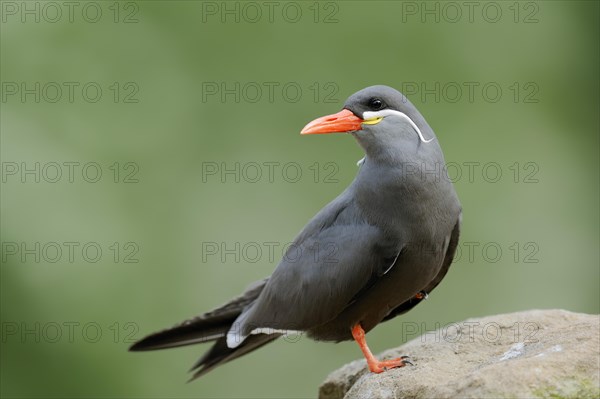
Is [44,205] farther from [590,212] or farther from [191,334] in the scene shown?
[590,212]

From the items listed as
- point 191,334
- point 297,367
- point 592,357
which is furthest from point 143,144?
point 592,357

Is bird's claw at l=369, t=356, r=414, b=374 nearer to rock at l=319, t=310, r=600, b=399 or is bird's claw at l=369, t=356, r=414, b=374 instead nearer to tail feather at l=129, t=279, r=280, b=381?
rock at l=319, t=310, r=600, b=399

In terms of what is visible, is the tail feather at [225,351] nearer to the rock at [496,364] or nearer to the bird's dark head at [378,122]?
the rock at [496,364]

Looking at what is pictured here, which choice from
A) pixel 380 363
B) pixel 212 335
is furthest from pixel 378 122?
pixel 212 335

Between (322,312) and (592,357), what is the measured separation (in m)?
1.67

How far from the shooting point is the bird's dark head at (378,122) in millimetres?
5023

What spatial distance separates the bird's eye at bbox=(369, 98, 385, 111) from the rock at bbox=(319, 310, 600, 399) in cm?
141

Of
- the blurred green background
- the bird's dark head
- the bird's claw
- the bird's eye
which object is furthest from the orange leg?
the blurred green background

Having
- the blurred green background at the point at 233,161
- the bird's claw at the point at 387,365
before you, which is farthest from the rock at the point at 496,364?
the blurred green background at the point at 233,161

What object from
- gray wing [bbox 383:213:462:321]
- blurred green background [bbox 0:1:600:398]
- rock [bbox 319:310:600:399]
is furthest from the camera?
blurred green background [bbox 0:1:600:398]

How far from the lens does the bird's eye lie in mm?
5047

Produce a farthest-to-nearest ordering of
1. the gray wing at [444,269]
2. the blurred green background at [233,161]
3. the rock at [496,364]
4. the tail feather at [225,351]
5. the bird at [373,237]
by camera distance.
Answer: the blurred green background at [233,161] < the tail feather at [225,351] < the gray wing at [444,269] < the bird at [373,237] < the rock at [496,364]

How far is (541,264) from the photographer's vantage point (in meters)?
8.38

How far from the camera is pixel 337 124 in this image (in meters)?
5.03
